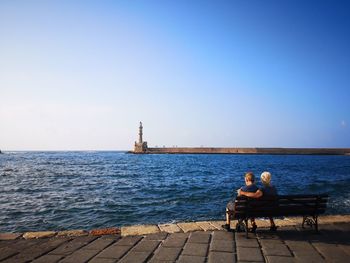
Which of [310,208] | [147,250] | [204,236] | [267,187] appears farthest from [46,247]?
[310,208]

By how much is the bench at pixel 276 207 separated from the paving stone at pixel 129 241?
1900 mm

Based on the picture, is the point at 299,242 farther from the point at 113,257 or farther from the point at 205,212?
the point at 205,212

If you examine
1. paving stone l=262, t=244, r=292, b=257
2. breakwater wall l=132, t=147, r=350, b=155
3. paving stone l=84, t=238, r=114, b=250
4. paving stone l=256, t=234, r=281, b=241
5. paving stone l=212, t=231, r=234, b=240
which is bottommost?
paving stone l=84, t=238, r=114, b=250

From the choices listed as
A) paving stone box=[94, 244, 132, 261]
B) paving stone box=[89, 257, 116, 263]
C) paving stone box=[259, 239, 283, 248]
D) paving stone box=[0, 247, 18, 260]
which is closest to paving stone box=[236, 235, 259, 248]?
paving stone box=[259, 239, 283, 248]

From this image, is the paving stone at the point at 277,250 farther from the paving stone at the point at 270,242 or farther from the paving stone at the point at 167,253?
the paving stone at the point at 167,253

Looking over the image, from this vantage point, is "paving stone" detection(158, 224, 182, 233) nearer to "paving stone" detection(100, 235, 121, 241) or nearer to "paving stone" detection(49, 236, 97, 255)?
"paving stone" detection(100, 235, 121, 241)

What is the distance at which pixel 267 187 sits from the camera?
5.97 meters

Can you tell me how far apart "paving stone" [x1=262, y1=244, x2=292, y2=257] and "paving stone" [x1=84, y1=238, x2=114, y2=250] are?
104 inches

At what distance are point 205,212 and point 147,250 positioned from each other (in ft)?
21.5

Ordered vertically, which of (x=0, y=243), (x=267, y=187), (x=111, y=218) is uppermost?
(x=267, y=187)

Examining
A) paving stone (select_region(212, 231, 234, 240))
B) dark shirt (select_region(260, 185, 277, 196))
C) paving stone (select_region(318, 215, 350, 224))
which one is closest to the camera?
paving stone (select_region(212, 231, 234, 240))

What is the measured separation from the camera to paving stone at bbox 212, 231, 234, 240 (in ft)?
17.1

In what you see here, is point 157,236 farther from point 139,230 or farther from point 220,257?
point 220,257

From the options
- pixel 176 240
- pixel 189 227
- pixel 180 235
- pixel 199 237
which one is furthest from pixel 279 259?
pixel 189 227
